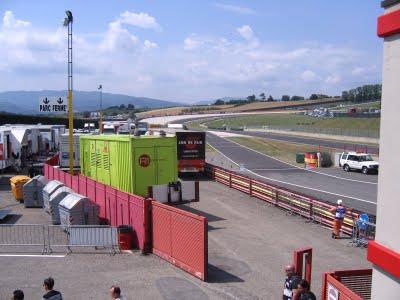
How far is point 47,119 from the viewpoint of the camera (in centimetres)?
8506

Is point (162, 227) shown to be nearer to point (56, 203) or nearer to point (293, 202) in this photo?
point (56, 203)

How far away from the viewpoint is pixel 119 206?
18.3m

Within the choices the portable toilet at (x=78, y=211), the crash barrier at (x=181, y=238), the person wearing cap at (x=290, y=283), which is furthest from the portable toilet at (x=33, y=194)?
the person wearing cap at (x=290, y=283)

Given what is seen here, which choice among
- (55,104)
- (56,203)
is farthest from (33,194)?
(55,104)

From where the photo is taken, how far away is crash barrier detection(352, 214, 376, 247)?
17094 millimetres

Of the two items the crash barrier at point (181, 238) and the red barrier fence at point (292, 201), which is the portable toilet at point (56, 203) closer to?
the crash barrier at point (181, 238)

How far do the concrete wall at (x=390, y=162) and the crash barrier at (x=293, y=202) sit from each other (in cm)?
1338

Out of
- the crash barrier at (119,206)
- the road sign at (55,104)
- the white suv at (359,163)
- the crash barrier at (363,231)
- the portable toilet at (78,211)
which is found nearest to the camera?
the crash barrier at (119,206)

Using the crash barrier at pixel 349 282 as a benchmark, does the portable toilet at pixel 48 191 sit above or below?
below

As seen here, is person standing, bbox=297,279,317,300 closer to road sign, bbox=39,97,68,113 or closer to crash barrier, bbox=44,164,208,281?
crash barrier, bbox=44,164,208,281

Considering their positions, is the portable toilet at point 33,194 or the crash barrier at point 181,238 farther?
the portable toilet at point 33,194

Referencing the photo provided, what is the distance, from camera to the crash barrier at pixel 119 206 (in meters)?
16.2

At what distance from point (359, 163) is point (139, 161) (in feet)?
87.2

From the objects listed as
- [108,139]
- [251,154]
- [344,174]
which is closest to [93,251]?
[108,139]
